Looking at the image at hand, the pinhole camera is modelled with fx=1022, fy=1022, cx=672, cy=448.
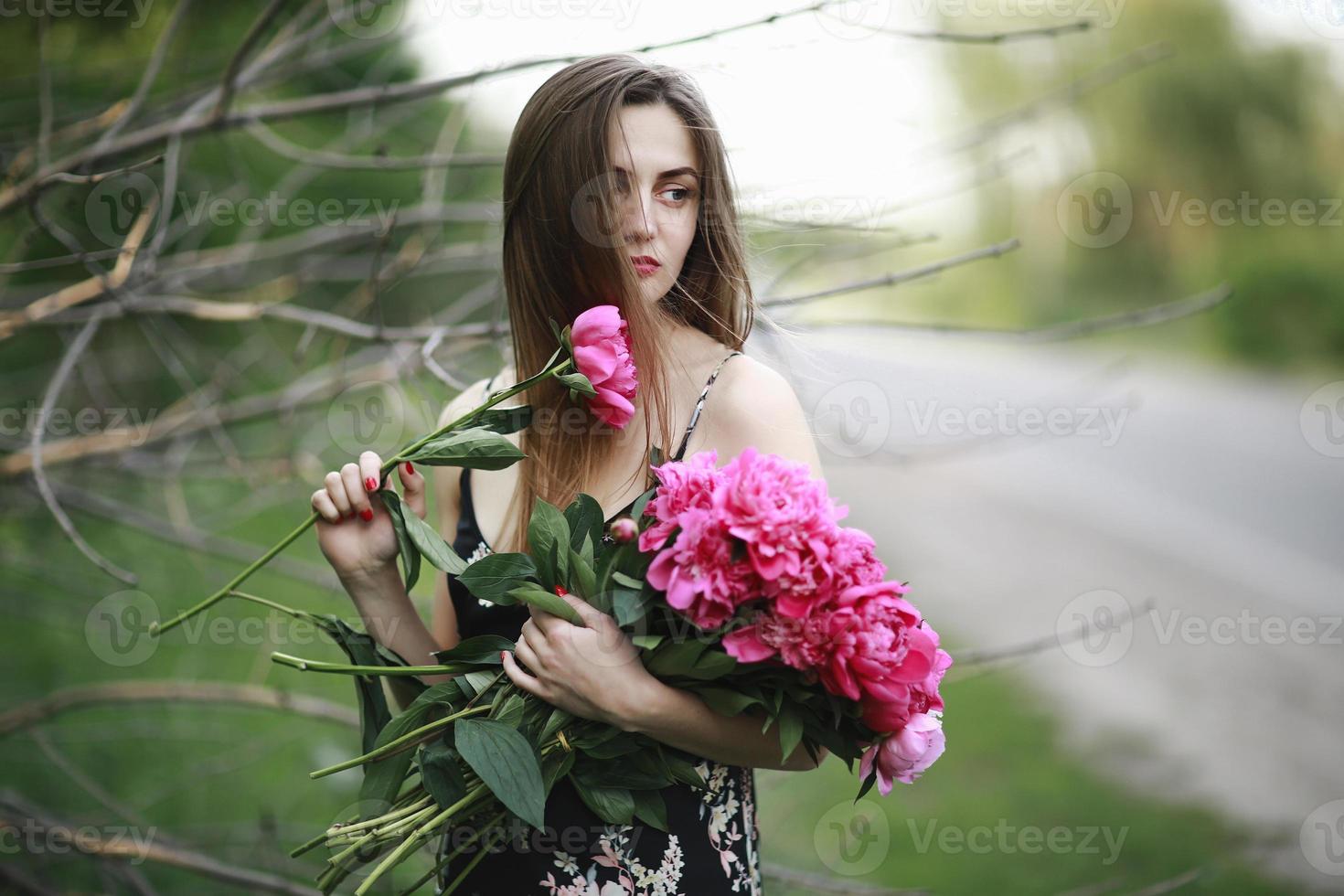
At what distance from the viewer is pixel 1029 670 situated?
6379mm

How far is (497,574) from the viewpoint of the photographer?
144 centimetres

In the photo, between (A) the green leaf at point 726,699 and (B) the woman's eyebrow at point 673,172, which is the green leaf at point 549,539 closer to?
(A) the green leaf at point 726,699

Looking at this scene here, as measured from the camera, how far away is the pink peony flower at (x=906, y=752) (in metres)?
1.37

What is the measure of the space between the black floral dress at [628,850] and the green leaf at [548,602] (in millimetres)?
232

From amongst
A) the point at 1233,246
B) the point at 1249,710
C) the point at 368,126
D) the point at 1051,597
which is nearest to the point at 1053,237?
the point at 1233,246

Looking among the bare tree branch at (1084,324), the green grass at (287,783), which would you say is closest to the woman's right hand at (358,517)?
the bare tree branch at (1084,324)

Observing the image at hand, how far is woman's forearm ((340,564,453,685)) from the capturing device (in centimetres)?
168

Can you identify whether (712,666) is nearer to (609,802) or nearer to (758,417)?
(609,802)

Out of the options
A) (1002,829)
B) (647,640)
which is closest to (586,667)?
(647,640)

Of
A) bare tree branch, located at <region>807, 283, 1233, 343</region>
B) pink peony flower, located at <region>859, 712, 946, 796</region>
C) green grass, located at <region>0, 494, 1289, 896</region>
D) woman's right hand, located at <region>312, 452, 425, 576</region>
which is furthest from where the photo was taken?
green grass, located at <region>0, 494, 1289, 896</region>

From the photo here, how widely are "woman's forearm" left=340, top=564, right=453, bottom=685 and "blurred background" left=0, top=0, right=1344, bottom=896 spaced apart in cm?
55

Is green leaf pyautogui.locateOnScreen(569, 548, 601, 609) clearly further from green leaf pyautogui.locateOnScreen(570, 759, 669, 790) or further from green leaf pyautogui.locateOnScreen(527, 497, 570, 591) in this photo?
green leaf pyautogui.locateOnScreen(570, 759, 669, 790)

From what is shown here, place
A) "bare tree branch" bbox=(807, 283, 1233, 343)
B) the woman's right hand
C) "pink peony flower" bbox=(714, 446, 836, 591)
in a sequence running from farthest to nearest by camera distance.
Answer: "bare tree branch" bbox=(807, 283, 1233, 343) < the woman's right hand < "pink peony flower" bbox=(714, 446, 836, 591)

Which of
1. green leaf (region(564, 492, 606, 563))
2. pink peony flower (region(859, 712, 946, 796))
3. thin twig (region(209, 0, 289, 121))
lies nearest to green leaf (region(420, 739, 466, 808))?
green leaf (region(564, 492, 606, 563))
